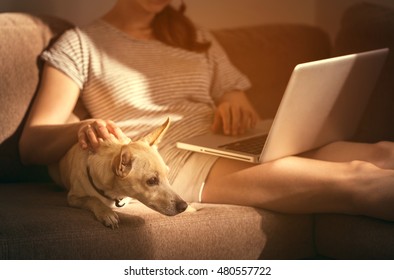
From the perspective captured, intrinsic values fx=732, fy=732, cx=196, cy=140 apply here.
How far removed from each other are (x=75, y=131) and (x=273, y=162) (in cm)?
40

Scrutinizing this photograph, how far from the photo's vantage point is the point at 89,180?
1397mm

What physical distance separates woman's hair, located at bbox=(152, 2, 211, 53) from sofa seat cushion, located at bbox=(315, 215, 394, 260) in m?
0.57

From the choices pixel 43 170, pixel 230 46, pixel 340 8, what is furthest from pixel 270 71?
pixel 43 170

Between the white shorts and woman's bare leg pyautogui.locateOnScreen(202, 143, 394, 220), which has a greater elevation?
woman's bare leg pyautogui.locateOnScreen(202, 143, 394, 220)

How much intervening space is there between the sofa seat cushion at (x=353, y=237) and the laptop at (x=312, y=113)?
0.55 feet

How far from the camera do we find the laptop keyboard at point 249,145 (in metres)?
1.52

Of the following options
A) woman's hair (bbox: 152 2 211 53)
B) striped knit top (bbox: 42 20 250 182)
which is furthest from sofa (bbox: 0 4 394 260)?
woman's hair (bbox: 152 2 211 53)

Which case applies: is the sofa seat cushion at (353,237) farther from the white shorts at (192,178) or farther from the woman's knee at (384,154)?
the white shorts at (192,178)

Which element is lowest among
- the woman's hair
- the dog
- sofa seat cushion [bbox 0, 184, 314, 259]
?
sofa seat cushion [bbox 0, 184, 314, 259]

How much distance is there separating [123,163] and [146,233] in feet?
0.45

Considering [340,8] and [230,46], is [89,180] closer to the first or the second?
[230,46]

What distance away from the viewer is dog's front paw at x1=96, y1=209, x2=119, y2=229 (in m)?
1.30

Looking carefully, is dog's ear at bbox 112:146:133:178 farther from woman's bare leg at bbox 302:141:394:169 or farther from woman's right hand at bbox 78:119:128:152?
woman's bare leg at bbox 302:141:394:169

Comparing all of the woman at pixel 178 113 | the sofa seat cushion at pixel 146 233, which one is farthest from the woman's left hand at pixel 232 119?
the sofa seat cushion at pixel 146 233
